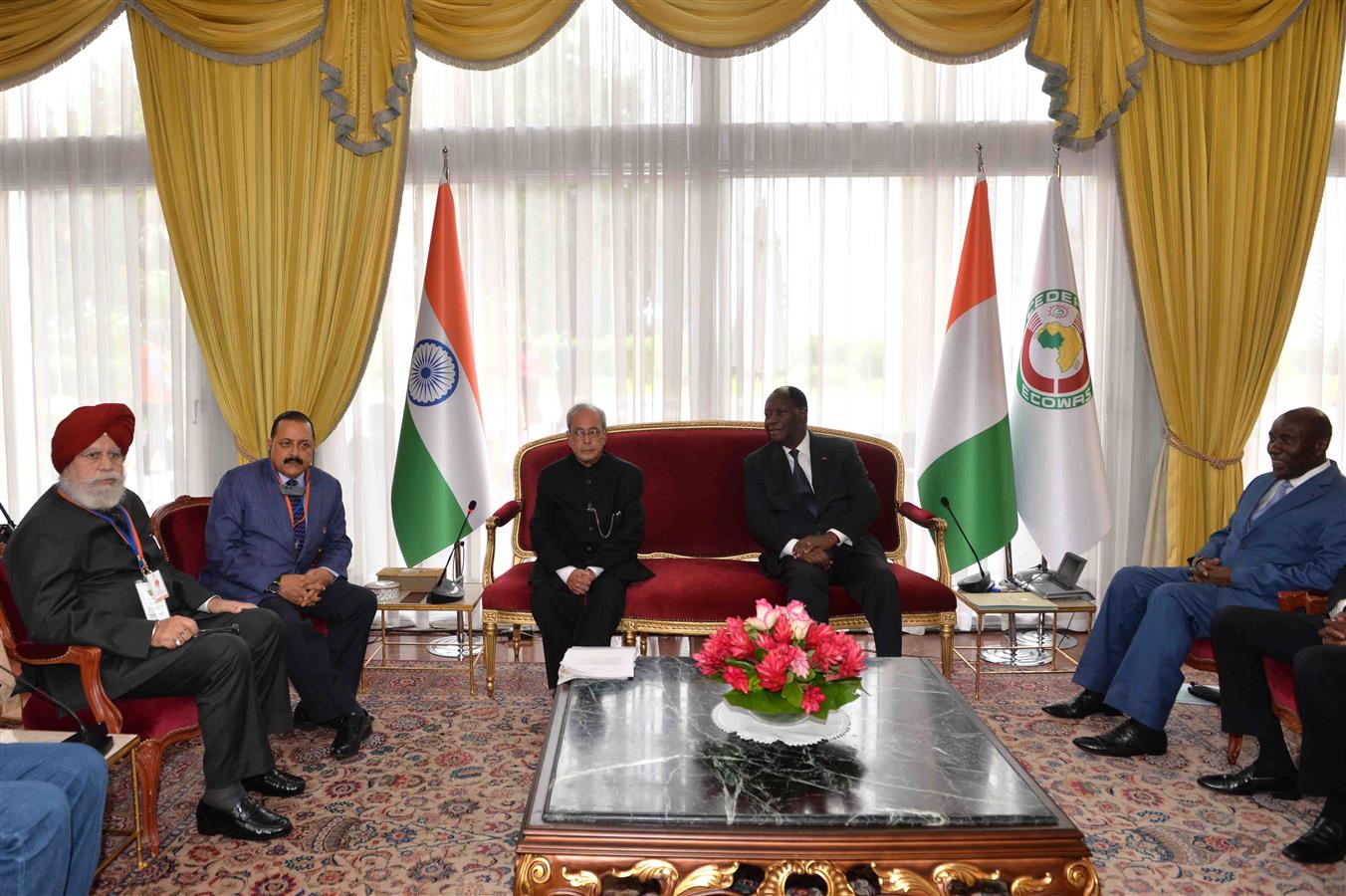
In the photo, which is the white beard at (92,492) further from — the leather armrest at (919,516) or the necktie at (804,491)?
the leather armrest at (919,516)

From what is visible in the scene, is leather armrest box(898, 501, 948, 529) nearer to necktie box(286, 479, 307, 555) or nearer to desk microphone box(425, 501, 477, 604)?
desk microphone box(425, 501, 477, 604)

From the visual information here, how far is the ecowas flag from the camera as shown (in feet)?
16.4

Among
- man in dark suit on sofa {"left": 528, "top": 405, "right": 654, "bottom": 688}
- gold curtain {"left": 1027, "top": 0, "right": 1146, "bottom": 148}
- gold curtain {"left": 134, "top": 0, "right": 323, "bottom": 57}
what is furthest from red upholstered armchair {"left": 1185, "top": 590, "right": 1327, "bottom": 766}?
gold curtain {"left": 134, "top": 0, "right": 323, "bottom": 57}

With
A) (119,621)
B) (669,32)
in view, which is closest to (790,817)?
(119,621)

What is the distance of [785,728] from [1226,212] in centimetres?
424

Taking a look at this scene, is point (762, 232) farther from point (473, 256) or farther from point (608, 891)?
point (608, 891)

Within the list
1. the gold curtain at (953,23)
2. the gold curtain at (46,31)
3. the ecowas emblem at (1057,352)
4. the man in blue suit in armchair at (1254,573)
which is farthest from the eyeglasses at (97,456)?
the ecowas emblem at (1057,352)

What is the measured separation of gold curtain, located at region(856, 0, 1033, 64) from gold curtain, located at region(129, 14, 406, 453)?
2.73 metres

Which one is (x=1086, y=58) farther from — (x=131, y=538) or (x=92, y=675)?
(x=92, y=675)

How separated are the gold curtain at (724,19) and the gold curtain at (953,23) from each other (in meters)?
0.38

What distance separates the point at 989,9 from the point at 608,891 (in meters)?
4.67

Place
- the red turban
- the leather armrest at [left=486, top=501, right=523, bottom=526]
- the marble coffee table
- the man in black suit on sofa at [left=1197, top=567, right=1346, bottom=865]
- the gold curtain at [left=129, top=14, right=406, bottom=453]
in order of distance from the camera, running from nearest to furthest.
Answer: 1. the marble coffee table
2. the man in black suit on sofa at [left=1197, top=567, right=1346, bottom=865]
3. the red turban
4. the leather armrest at [left=486, top=501, right=523, bottom=526]
5. the gold curtain at [left=129, top=14, right=406, bottom=453]

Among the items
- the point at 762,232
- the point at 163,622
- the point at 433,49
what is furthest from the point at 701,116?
the point at 163,622

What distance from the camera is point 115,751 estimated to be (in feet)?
8.38
